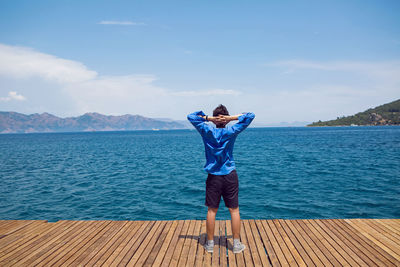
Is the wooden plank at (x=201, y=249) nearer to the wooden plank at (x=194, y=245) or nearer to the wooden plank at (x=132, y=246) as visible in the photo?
the wooden plank at (x=194, y=245)

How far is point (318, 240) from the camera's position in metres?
5.36

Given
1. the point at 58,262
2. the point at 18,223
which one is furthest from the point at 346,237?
the point at 18,223

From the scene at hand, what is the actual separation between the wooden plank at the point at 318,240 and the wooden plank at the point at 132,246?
12.7 feet

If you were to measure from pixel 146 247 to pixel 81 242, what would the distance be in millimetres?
1591

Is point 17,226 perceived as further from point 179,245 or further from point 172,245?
point 179,245

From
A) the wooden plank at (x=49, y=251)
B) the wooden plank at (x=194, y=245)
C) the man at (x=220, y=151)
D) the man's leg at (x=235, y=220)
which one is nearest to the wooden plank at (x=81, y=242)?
the wooden plank at (x=49, y=251)

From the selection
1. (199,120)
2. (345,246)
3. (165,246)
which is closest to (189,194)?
(165,246)

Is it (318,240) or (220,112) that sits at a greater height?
(220,112)

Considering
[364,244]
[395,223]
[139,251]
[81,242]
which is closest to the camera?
[139,251]

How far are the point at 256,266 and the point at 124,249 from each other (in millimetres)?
2766

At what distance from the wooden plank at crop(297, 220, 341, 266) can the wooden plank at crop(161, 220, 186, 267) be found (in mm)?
3049

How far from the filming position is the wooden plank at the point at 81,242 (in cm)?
478

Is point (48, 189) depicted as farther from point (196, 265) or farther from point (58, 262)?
point (196, 265)

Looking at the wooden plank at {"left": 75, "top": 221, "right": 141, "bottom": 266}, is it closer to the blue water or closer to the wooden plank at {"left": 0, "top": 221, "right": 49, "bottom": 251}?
the wooden plank at {"left": 0, "top": 221, "right": 49, "bottom": 251}
